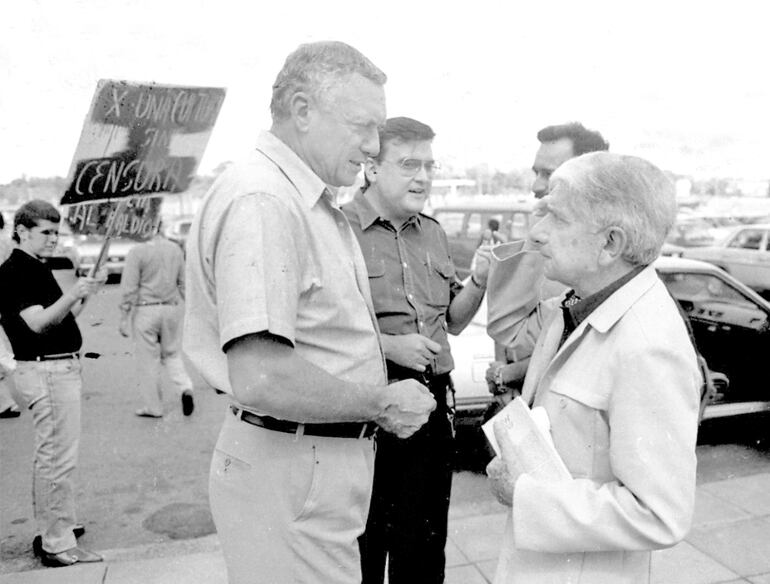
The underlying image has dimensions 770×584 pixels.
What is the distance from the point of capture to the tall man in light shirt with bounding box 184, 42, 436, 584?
1.55 meters

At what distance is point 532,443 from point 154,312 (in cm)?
563

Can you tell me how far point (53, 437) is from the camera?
3604 mm

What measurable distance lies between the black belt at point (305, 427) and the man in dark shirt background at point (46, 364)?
2.14 meters

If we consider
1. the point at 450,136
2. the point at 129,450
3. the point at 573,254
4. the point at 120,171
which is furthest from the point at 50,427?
the point at 450,136

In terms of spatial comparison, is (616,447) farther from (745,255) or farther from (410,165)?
(745,255)

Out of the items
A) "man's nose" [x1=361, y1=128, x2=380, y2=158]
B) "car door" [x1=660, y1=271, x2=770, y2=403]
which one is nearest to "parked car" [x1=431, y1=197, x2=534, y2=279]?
"car door" [x1=660, y1=271, x2=770, y2=403]

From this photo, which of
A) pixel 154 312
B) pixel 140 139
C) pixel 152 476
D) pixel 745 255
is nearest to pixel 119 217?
pixel 140 139

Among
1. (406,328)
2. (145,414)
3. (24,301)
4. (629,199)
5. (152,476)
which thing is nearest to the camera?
(629,199)

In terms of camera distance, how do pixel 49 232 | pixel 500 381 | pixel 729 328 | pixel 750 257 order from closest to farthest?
pixel 500 381 → pixel 49 232 → pixel 729 328 → pixel 750 257

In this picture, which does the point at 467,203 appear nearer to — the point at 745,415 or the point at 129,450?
the point at 745,415

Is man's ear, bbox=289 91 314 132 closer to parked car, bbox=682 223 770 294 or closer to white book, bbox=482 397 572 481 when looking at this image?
white book, bbox=482 397 572 481

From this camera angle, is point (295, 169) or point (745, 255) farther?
point (745, 255)

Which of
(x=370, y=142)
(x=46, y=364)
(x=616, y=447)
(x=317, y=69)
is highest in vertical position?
(x=317, y=69)

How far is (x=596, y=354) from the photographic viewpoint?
1.47 m
